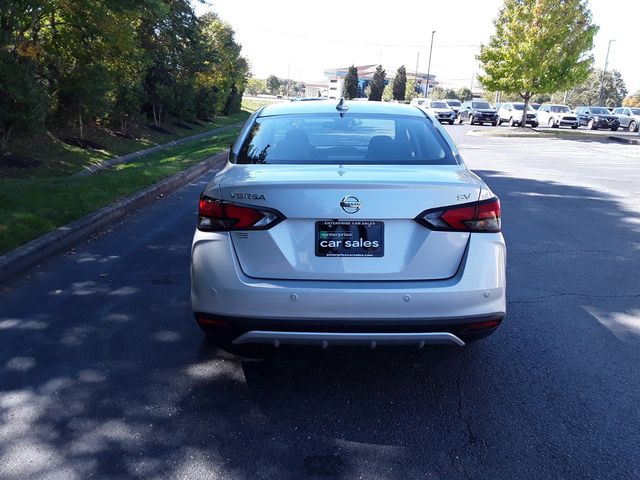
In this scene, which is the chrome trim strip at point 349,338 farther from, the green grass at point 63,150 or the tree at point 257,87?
the tree at point 257,87

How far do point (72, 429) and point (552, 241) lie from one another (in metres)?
6.23

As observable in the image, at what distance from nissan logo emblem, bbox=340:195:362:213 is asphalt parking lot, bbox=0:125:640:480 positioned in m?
1.18

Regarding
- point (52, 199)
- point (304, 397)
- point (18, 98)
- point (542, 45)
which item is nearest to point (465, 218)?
point (304, 397)

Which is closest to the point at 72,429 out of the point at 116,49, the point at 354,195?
the point at 354,195

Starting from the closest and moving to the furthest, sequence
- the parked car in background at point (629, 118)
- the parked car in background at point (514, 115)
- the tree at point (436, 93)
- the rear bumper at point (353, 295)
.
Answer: the rear bumper at point (353, 295) → the parked car in background at point (514, 115) → the parked car in background at point (629, 118) → the tree at point (436, 93)

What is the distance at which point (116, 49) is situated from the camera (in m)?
15.3

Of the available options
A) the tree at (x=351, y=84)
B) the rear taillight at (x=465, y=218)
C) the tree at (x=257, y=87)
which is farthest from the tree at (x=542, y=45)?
the tree at (x=257, y=87)

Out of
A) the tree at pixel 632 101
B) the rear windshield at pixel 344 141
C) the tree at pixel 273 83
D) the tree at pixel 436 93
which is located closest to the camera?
the rear windshield at pixel 344 141

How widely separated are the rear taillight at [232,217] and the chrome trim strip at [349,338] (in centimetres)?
60

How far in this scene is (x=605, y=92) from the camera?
3290 inches

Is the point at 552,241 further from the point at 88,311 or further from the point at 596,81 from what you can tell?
the point at 596,81

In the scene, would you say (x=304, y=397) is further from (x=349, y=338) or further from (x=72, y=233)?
(x=72, y=233)

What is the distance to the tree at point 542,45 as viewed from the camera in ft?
103

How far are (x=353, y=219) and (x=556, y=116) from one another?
140 ft
